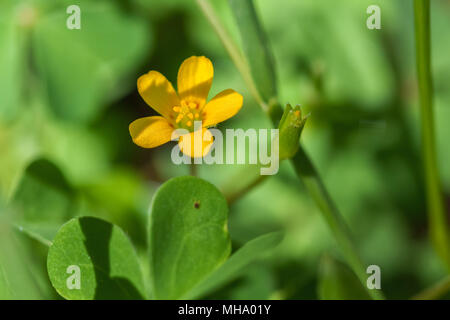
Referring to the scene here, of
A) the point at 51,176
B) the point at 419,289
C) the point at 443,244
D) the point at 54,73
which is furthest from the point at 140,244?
the point at 419,289

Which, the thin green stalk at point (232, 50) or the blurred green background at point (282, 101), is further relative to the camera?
the blurred green background at point (282, 101)

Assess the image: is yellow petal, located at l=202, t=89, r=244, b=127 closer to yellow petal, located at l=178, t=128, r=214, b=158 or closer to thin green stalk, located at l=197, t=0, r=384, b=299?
yellow petal, located at l=178, t=128, r=214, b=158

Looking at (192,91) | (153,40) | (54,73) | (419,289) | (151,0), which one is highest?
(151,0)

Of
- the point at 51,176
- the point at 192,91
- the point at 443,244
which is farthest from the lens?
the point at 443,244

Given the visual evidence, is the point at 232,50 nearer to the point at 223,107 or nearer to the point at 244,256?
the point at 223,107

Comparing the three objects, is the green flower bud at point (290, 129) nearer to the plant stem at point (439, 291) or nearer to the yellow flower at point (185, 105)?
the yellow flower at point (185, 105)

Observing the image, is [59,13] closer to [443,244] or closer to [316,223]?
[316,223]

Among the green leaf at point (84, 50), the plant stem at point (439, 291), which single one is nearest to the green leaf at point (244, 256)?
the plant stem at point (439, 291)
